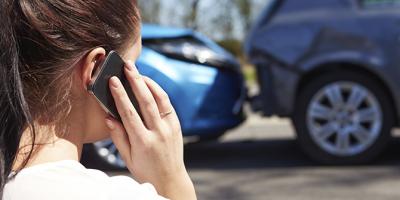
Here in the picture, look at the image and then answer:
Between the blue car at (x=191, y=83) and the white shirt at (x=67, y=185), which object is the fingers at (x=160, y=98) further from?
the blue car at (x=191, y=83)

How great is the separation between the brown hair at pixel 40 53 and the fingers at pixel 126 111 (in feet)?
0.24

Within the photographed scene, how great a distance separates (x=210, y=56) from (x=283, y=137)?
1861 millimetres

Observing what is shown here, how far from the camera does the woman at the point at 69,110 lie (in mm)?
1072

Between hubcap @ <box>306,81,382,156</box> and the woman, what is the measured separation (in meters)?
4.13

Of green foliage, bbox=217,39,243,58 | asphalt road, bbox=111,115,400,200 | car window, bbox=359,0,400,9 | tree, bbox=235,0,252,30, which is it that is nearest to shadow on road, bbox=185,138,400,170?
asphalt road, bbox=111,115,400,200

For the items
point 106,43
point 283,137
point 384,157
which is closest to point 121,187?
point 106,43

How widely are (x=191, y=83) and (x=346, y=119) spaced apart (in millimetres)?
1169

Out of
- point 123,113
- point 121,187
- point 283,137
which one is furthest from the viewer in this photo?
point 283,137

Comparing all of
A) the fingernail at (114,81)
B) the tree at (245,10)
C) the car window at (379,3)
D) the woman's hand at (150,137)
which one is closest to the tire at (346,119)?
the car window at (379,3)

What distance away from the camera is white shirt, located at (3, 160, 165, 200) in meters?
1.04

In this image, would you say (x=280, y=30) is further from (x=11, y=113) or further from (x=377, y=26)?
(x=11, y=113)

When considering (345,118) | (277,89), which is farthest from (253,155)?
(345,118)

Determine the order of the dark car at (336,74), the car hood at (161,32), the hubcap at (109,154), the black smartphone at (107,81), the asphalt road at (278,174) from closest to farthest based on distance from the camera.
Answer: the black smartphone at (107,81), the asphalt road at (278,174), the dark car at (336,74), the hubcap at (109,154), the car hood at (161,32)

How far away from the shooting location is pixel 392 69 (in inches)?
202
